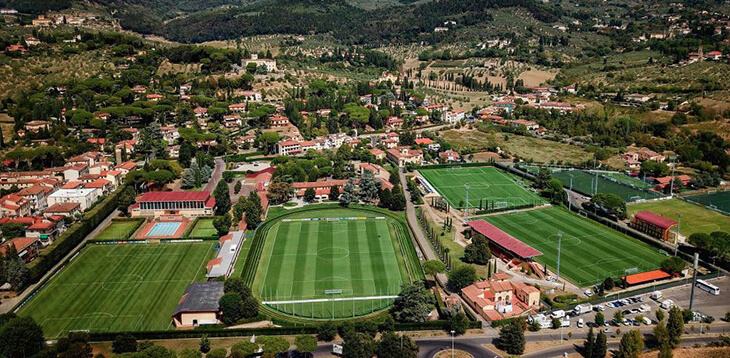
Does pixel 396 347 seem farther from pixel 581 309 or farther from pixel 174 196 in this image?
pixel 174 196

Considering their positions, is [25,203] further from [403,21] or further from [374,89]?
[403,21]

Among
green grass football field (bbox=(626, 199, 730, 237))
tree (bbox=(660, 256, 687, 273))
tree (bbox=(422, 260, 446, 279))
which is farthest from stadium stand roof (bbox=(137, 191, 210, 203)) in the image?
green grass football field (bbox=(626, 199, 730, 237))

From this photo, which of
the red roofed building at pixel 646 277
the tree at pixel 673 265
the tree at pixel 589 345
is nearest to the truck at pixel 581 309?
the red roofed building at pixel 646 277

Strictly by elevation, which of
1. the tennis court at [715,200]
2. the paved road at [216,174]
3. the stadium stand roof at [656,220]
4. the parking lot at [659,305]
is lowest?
the parking lot at [659,305]

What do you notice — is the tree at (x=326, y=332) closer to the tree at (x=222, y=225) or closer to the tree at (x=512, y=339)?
the tree at (x=512, y=339)

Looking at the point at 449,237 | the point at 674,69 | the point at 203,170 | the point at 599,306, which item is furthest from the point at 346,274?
the point at 674,69

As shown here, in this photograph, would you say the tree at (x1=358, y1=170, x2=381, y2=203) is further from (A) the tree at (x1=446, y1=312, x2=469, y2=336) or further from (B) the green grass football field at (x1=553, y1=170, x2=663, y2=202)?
(A) the tree at (x1=446, y1=312, x2=469, y2=336)
